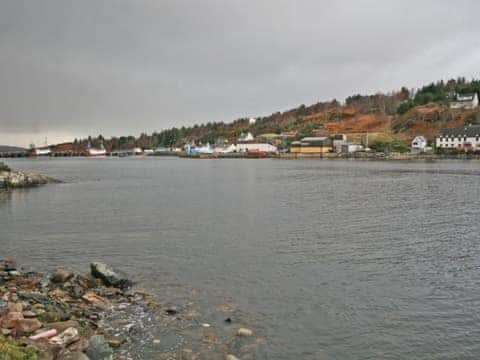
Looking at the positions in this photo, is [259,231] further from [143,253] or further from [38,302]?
[38,302]

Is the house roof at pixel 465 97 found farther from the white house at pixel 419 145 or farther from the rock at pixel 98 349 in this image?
the rock at pixel 98 349

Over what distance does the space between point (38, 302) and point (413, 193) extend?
101ft

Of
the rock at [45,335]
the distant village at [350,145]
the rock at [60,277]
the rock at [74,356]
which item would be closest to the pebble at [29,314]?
the rock at [45,335]

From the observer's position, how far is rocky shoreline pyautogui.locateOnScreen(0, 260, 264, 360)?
6.93 metres

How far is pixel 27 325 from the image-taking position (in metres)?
A: 7.36

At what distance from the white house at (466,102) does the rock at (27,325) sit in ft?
518

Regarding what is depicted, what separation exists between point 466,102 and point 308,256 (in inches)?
5989

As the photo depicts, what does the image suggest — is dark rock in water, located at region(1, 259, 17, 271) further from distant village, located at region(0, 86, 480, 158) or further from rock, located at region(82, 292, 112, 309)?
distant village, located at region(0, 86, 480, 158)

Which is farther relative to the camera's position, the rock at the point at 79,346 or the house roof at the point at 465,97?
the house roof at the point at 465,97

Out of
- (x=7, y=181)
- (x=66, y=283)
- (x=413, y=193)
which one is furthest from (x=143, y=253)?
(x=7, y=181)

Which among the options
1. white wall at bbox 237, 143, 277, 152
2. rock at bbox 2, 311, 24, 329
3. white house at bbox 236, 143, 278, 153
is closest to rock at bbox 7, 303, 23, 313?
rock at bbox 2, 311, 24, 329

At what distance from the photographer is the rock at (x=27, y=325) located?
7.19 meters

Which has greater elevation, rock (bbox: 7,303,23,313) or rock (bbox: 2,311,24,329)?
rock (bbox: 2,311,24,329)

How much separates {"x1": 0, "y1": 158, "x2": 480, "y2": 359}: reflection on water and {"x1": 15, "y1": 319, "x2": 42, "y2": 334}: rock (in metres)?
4.25
